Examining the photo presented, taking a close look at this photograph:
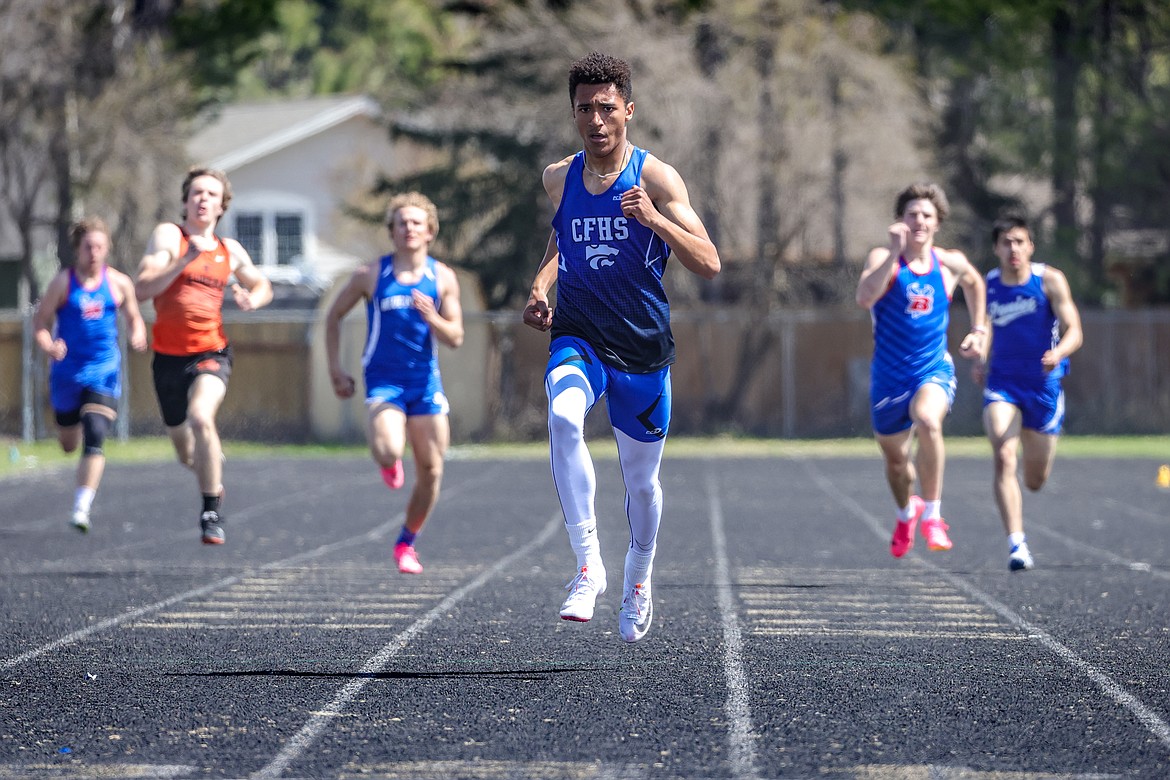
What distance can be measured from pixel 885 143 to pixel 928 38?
5613 mm

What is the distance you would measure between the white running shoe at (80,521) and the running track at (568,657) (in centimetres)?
21

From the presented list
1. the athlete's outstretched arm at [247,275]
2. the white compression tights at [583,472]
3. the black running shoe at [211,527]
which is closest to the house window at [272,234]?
the athlete's outstretched arm at [247,275]

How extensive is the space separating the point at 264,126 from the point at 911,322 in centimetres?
3260

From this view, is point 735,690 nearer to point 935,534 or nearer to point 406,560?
point 406,560

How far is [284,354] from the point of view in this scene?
26.7 meters

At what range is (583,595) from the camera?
232 inches

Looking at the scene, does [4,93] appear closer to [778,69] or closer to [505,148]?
[505,148]

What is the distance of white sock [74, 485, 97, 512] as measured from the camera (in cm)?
1075

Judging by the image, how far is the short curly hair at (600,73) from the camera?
19.9ft

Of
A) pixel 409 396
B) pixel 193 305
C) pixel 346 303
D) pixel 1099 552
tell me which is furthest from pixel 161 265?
pixel 1099 552

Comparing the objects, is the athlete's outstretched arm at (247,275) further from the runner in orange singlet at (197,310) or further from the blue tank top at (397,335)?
the blue tank top at (397,335)

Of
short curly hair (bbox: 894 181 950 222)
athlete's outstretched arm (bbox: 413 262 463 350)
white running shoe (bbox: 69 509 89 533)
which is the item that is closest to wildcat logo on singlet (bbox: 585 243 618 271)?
athlete's outstretched arm (bbox: 413 262 463 350)

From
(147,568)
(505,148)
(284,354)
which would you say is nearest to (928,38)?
(505,148)

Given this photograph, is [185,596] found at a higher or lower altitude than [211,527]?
lower
